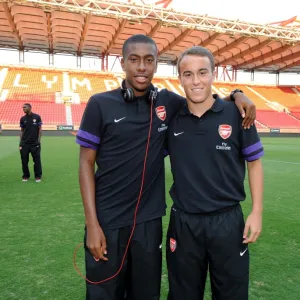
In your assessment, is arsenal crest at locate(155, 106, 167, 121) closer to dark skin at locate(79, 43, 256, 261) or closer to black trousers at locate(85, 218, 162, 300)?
dark skin at locate(79, 43, 256, 261)

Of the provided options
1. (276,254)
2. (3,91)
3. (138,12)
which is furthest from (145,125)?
(3,91)

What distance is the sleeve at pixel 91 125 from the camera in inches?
70.6

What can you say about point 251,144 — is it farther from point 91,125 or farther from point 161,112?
point 91,125

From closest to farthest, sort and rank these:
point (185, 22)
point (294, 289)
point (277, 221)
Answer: point (294, 289)
point (277, 221)
point (185, 22)

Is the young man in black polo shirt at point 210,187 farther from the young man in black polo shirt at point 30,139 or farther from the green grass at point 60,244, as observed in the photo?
the young man in black polo shirt at point 30,139

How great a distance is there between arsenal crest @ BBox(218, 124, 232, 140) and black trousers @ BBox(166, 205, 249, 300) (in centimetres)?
44

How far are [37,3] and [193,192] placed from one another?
2061cm

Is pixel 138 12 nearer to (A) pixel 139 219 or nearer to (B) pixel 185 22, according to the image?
(B) pixel 185 22

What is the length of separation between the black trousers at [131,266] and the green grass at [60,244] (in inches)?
32.8

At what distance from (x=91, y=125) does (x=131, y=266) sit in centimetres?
89

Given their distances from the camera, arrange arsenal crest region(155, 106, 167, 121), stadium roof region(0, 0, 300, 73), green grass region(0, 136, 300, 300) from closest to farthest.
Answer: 1. arsenal crest region(155, 106, 167, 121)
2. green grass region(0, 136, 300, 300)
3. stadium roof region(0, 0, 300, 73)

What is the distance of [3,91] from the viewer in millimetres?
29891

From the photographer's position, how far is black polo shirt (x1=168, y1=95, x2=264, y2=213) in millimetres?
1862

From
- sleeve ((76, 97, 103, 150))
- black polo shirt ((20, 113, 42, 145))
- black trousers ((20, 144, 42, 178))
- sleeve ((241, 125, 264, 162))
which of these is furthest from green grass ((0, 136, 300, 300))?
sleeve ((76, 97, 103, 150))
